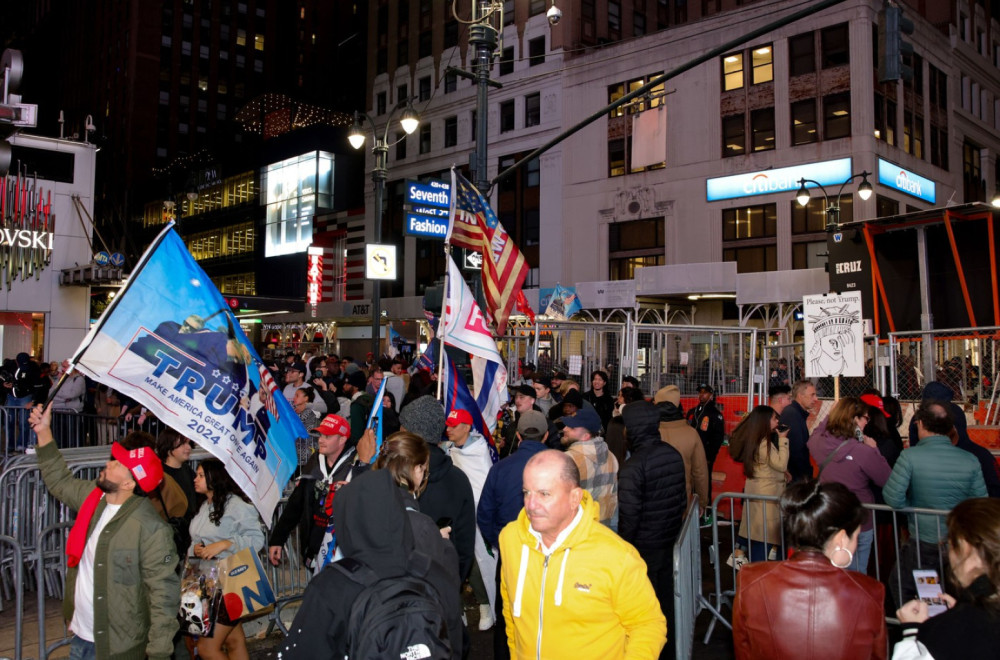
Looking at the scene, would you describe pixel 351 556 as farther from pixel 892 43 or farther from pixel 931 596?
pixel 892 43

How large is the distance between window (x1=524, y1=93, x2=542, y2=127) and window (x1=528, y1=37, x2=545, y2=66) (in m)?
1.81

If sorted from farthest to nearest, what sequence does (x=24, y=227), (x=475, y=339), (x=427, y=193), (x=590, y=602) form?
(x=24, y=227) → (x=427, y=193) → (x=475, y=339) → (x=590, y=602)

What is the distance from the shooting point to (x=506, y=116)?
41.3 m

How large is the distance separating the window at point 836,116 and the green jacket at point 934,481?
28505 mm

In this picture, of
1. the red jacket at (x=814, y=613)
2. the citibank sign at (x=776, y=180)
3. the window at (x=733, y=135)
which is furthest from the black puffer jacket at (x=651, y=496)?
the window at (x=733, y=135)

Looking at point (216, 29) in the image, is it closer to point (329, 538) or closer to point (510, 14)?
point (510, 14)

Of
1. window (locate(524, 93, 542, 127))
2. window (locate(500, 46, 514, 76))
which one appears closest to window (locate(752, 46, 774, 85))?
window (locate(524, 93, 542, 127))

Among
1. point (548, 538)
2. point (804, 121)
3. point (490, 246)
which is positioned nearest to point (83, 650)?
point (548, 538)

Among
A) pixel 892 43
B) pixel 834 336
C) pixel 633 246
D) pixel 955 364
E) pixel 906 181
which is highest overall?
pixel 906 181

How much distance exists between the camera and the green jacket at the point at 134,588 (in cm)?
411

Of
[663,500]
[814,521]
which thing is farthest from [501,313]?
[814,521]

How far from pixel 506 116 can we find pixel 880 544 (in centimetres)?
3737

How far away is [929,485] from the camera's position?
5.46m

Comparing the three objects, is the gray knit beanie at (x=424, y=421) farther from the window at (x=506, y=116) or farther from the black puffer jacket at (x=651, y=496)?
the window at (x=506, y=116)
